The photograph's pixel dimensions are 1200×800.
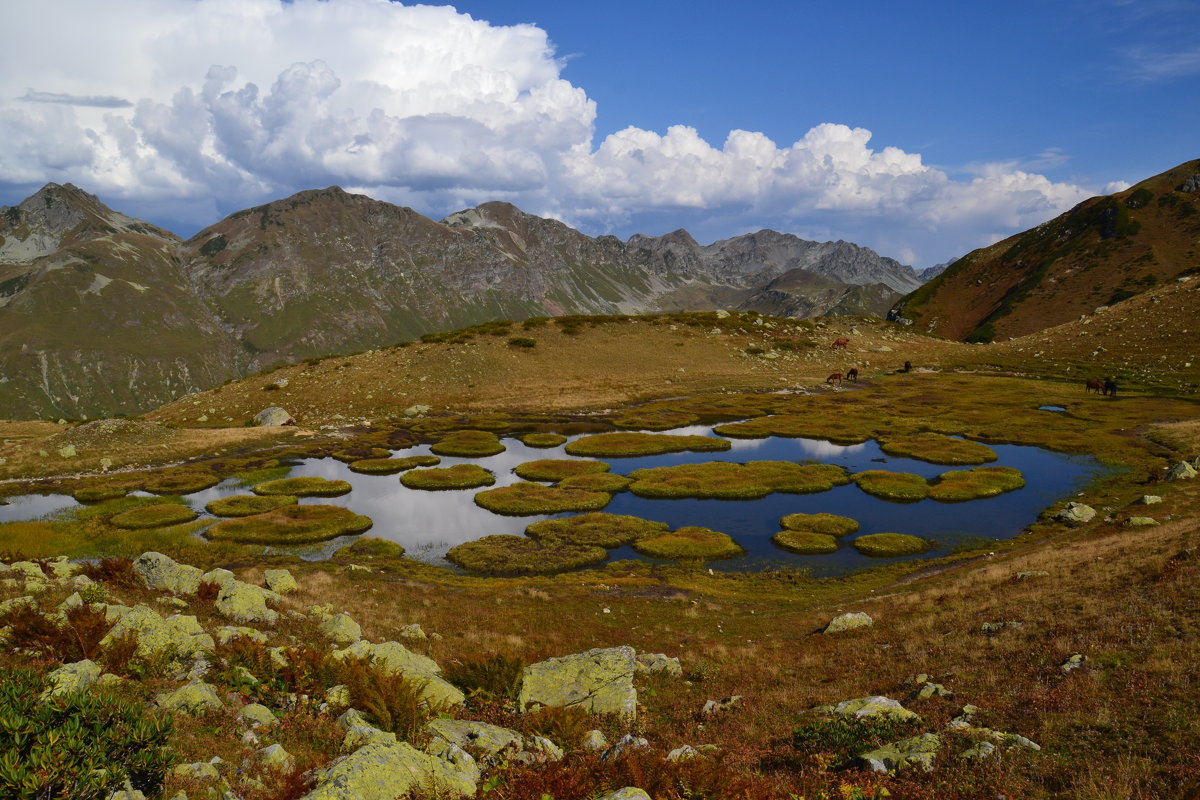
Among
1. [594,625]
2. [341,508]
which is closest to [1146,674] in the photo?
[594,625]

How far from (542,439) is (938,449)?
52.7 metres

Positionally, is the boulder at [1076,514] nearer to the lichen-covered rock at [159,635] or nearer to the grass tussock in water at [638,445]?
the grass tussock in water at [638,445]

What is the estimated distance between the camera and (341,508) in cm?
5784

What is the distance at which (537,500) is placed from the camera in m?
60.5

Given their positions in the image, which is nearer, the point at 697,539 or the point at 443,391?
the point at 697,539

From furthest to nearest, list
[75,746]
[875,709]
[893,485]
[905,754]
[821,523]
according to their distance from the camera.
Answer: [893,485] → [821,523] → [875,709] → [905,754] → [75,746]

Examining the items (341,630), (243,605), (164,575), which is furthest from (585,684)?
(164,575)

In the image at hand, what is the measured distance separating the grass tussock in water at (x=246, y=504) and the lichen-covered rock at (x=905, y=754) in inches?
2277

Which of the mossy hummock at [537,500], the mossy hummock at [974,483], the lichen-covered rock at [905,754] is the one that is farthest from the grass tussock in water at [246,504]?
the mossy hummock at [974,483]

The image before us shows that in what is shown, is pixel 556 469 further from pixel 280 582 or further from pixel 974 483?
pixel 974 483

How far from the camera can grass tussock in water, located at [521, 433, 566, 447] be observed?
86000 millimetres

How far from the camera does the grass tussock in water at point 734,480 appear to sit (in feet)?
204

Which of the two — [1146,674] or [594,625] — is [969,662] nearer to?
[1146,674]

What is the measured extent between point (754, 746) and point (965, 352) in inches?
6686
